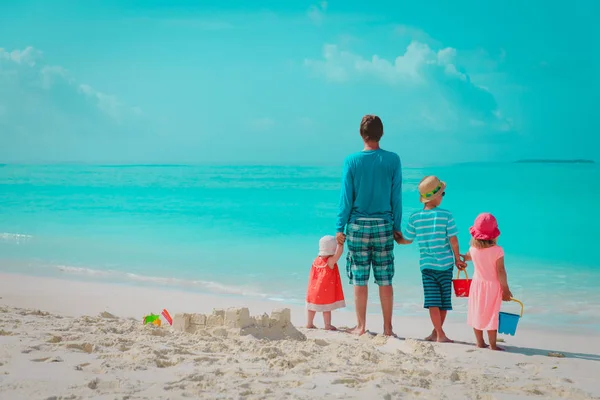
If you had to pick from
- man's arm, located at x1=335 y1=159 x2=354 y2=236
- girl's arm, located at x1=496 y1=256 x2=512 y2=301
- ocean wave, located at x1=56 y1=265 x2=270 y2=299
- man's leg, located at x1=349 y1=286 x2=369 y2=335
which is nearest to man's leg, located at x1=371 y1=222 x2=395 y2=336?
man's leg, located at x1=349 y1=286 x2=369 y2=335

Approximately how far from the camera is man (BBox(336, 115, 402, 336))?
16.1 ft

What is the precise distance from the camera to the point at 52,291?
690cm

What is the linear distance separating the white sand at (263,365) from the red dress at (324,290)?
0.27 meters

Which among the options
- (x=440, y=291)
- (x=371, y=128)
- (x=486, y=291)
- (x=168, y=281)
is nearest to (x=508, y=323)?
(x=486, y=291)

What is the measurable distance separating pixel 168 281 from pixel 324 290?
3.54m

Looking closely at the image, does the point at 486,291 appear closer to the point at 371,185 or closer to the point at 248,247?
the point at 371,185

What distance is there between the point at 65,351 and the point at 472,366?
2.25 meters

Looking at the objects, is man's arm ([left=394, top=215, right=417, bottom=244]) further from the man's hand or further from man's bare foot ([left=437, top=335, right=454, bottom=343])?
man's bare foot ([left=437, top=335, right=454, bottom=343])

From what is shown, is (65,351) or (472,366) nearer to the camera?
(65,351)

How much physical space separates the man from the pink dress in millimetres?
643

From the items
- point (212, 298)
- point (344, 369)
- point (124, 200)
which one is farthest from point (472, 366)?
point (124, 200)

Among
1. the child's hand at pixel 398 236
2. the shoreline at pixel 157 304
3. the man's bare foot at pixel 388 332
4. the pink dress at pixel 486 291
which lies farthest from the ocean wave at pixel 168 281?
the pink dress at pixel 486 291

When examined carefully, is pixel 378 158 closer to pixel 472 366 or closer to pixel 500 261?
pixel 500 261

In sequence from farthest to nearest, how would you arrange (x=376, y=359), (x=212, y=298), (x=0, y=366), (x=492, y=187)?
(x=492, y=187) → (x=212, y=298) → (x=376, y=359) → (x=0, y=366)
